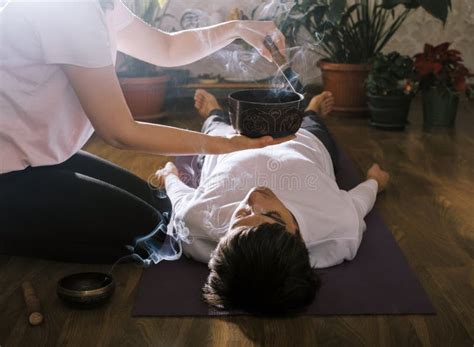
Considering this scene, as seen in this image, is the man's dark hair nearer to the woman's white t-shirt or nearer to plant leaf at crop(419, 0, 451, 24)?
the woman's white t-shirt

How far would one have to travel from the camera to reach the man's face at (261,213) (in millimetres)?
1558

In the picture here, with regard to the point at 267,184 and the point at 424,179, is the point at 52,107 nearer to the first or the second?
the point at 267,184

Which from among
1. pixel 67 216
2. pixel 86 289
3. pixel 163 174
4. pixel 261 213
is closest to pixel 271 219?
pixel 261 213

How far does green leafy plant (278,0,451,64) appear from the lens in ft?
11.4

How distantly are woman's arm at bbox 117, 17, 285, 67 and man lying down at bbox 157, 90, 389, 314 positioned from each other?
35 cm

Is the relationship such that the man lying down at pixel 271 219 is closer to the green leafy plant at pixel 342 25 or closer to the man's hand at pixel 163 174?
the man's hand at pixel 163 174

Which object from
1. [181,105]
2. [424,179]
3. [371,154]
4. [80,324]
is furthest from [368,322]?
[181,105]

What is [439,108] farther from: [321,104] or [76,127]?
[76,127]

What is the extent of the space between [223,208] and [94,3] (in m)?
0.64

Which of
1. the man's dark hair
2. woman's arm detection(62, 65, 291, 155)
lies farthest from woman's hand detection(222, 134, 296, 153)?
the man's dark hair

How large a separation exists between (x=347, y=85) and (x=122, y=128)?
2.45 metres

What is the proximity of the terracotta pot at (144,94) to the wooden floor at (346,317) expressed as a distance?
1056 millimetres

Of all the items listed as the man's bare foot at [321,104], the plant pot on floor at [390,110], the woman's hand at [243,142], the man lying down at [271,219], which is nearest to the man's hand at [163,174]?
the man lying down at [271,219]

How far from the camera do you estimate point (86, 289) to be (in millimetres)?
1672
